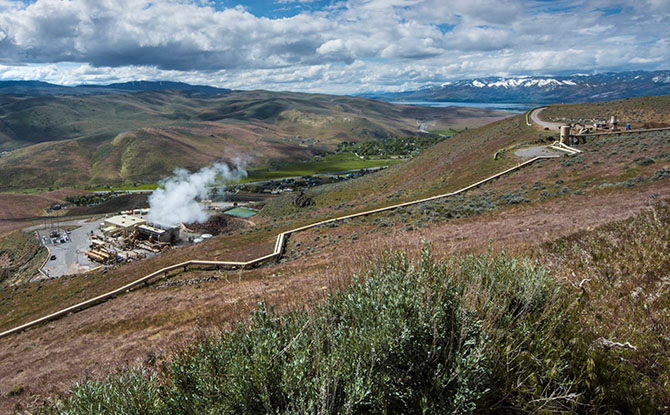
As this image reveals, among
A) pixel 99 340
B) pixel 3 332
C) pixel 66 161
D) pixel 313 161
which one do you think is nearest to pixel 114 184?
pixel 66 161

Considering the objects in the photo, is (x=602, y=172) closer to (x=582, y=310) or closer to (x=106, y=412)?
(x=582, y=310)

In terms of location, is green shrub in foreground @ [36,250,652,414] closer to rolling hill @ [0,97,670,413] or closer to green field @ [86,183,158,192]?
rolling hill @ [0,97,670,413]

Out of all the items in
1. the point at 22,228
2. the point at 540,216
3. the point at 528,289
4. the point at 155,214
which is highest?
the point at 528,289

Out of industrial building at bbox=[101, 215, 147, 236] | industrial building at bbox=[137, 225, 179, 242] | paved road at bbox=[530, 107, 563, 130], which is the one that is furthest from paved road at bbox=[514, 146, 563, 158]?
industrial building at bbox=[101, 215, 147, 236]

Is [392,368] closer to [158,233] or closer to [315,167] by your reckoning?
[158,233]

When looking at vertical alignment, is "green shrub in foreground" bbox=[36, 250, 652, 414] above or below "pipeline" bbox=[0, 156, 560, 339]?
above

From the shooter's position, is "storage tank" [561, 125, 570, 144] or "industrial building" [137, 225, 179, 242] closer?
"storage tank" [561, 125, 570, 144]

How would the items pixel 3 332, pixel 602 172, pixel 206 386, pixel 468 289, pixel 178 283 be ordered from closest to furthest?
pixel 206 386 < pixel 468 289 < pixel 3 332 < pixel 178 283 < pixel 602 172

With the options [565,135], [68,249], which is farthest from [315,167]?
[565,135]
